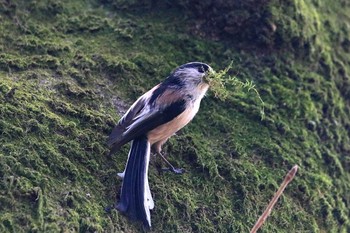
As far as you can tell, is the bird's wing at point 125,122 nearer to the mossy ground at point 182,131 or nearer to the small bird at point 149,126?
the small bird at point 149,126

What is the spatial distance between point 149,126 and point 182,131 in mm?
751

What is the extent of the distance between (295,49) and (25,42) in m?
2.65

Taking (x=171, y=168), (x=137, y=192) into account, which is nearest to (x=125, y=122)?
(x=171, y=168)

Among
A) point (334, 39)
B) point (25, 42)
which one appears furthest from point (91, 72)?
point (334, 39)

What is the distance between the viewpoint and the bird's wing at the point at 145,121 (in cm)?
486

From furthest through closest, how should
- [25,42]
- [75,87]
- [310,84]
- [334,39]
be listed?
1. [334,39]
2. [310,84]
3. [25,42]
4. [75,87]

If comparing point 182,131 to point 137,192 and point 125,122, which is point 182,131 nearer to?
point 125,122

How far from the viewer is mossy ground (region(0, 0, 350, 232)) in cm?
460

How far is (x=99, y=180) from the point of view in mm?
4762

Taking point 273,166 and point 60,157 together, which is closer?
point 60,157

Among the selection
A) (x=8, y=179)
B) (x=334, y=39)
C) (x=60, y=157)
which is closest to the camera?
(x=8, y=179)

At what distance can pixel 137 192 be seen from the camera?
15.0 feet

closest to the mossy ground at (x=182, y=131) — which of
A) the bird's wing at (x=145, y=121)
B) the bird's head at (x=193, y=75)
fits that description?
the bird's wing at (x=145, y=121)

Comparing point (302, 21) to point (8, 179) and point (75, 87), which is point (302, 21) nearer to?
point (75, 87)
